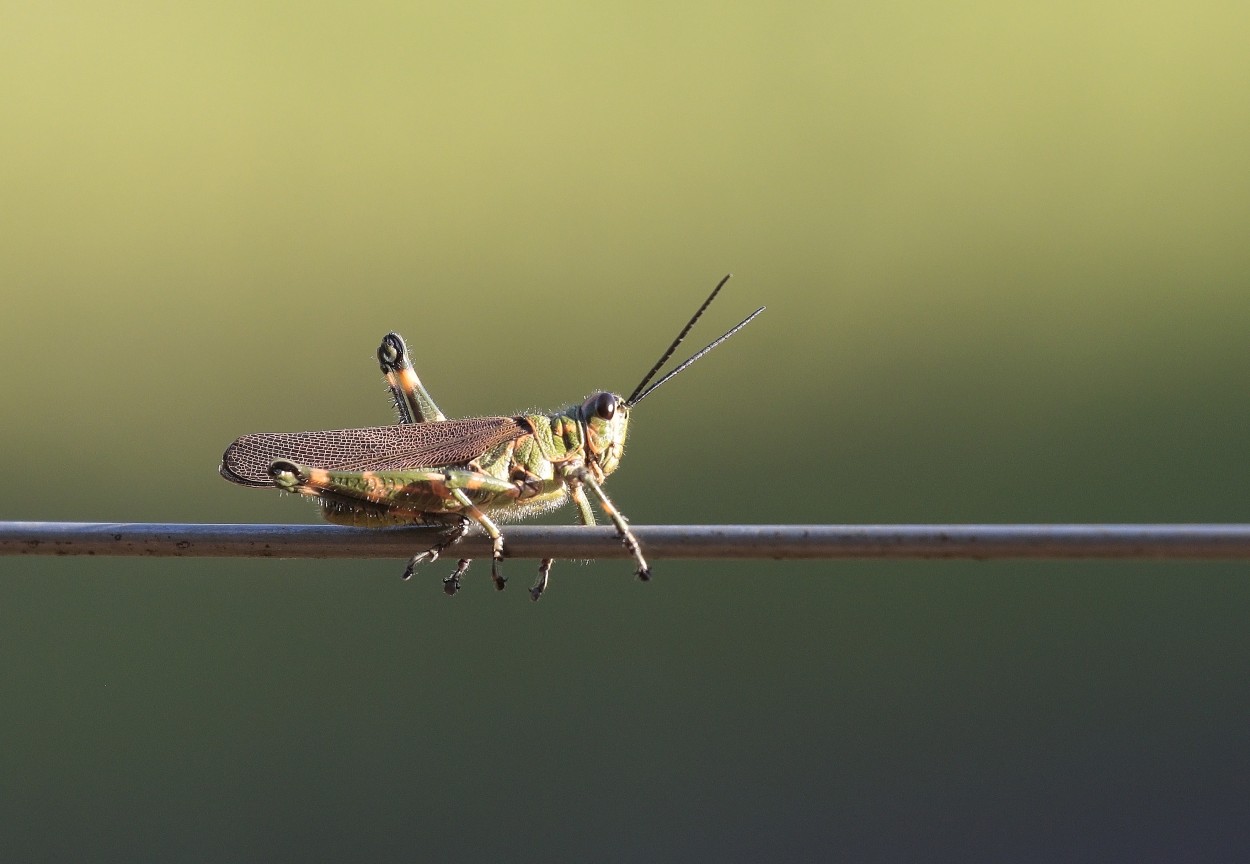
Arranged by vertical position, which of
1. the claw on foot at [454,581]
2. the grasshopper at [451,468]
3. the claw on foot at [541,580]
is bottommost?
the claw on foot at [541,580]

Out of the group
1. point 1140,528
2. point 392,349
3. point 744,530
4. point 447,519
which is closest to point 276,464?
point 447,519

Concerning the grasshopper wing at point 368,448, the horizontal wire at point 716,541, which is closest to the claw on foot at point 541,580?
the grasshopper wing at point 368,448

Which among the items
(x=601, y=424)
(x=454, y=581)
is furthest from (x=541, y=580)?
(x=601, y=424)

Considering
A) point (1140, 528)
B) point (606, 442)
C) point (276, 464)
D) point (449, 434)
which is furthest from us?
point (606, 442)

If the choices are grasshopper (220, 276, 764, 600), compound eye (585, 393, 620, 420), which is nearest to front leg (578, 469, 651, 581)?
grasshopper (220, 276, 764, 600)

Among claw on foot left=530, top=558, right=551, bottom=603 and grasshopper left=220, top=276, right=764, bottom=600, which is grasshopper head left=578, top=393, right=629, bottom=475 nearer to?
grasshopper left=220, top=276, right=764, bottom=600

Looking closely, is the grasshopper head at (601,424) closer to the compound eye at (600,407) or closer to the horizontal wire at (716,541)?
the compound eye at (600,407)

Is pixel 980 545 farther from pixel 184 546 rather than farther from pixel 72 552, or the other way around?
pixel 72 552
